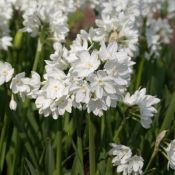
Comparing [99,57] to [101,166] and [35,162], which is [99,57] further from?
[35,162]

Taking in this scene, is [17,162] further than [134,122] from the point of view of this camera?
No

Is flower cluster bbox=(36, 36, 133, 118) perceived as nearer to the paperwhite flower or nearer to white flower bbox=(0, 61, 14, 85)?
white flower bbox=(0, 61, 14, 85)

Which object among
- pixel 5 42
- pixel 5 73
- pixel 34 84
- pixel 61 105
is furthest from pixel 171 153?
pixel 5 42

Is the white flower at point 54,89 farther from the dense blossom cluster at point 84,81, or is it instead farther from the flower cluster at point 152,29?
the flower cluster at point 152,29

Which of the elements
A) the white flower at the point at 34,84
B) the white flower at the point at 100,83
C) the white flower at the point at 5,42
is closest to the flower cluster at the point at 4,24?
the white flower at the point at 5,42

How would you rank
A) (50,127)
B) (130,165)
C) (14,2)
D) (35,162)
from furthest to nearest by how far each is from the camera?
(14,2) < (50,127) < (35,162) < (130,165)

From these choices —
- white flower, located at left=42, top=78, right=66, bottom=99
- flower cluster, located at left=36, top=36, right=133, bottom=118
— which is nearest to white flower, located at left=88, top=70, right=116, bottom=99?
flower cluster, located at left=36, top=36, right=133, bottom=118

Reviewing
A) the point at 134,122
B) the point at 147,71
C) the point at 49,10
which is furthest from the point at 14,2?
the point at 134,122

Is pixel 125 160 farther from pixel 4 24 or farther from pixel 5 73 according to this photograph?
pixel 4 24
